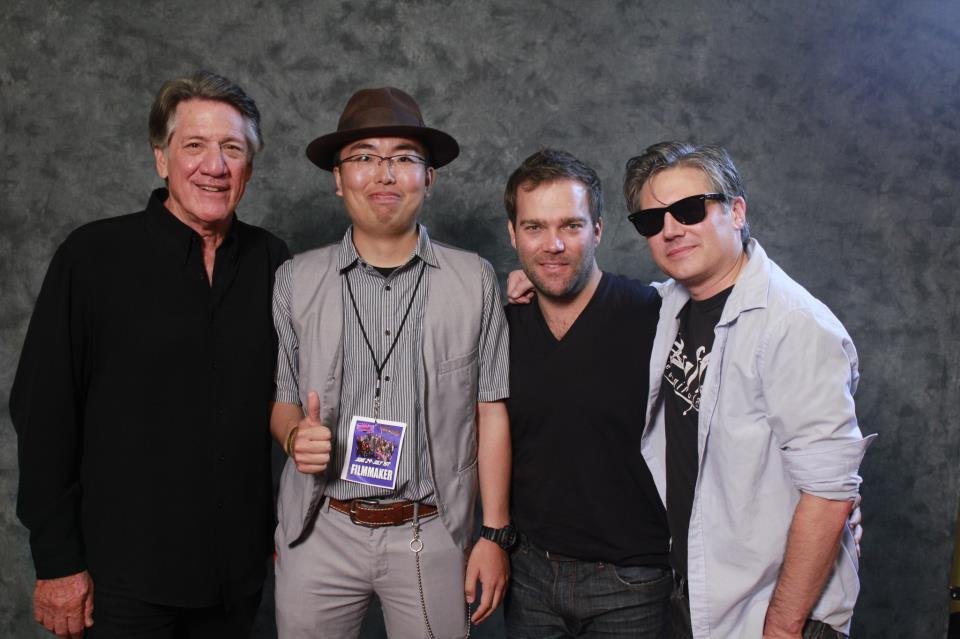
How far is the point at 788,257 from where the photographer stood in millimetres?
3061

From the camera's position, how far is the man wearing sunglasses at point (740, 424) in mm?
1552

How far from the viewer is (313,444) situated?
1.75m

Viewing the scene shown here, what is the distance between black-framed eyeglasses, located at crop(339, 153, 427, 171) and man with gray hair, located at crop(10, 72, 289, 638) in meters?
0.30

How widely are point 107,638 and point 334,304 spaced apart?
3.27ft

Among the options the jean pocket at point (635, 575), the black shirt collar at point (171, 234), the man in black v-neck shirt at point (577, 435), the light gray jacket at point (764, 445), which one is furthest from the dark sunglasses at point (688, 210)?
the black shirt collar at point (171, 234)

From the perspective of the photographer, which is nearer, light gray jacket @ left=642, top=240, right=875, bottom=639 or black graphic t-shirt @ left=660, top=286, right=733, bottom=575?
light gray jacket @ left=642, top=240, right=875, bottom=639

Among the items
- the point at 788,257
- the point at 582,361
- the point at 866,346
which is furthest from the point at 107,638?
the point at 866,346

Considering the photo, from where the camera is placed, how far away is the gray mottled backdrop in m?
2.74

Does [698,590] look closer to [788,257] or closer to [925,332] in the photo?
[788,257]

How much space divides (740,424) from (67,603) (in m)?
1.65

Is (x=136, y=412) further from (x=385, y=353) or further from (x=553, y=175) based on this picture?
(x=553, y=175)

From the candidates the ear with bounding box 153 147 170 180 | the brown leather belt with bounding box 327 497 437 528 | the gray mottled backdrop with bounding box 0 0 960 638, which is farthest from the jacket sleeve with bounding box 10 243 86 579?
the gray mottled backdrop with bounding box 0 0 960 638

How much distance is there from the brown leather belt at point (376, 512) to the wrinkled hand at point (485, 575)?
0.21 m

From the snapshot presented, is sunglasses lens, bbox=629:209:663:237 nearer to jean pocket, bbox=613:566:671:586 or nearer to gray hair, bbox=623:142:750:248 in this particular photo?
gray hair, bbox=623:142:750:248
